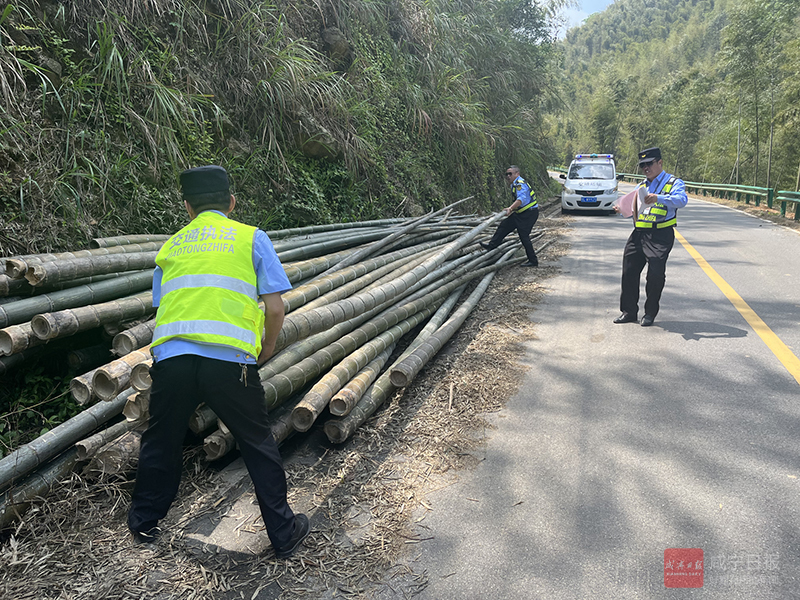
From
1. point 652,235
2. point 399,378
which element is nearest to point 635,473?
point 399,378

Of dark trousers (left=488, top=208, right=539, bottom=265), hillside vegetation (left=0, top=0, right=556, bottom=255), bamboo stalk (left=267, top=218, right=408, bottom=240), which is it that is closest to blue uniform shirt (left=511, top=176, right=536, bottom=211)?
dark trousers (left=488, top=208, right=539, bottom=265)

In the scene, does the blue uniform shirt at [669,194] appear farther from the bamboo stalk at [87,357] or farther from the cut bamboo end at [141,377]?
the bamboo stalk at [87,357]

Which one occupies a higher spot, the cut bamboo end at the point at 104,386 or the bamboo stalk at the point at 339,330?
the cut bamboo end at the point at 104,386

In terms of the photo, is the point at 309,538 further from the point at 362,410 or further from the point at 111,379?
the point at 111,379

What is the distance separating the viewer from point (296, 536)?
8.30 ft

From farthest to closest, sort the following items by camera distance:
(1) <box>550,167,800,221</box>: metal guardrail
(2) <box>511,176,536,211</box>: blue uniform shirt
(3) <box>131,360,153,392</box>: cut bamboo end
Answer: (1) <box>550,167,800,221</box>: metal guardrail
(2) <box>511,176,536,211</box>: blue uniform shirt
(3) <box>131,360,153,392</box>: cut bamboo end

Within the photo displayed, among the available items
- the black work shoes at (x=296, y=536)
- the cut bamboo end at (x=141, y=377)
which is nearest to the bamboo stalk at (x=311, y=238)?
the cut bamboo end at (x=141, y=377)

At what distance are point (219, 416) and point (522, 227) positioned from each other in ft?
23.5

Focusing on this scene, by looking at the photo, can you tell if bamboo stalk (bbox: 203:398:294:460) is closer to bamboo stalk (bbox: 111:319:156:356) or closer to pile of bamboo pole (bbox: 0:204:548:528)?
pile of bamboo pole (bbox: 0:204:548:528)

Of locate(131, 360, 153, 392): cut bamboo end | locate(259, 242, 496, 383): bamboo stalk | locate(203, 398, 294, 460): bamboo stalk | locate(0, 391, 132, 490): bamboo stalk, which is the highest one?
locate(131, 360, 153, 392): cut bamboo end

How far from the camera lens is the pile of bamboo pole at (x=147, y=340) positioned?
292 cm

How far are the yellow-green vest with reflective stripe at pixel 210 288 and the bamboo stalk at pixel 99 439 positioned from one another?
99 centimetres

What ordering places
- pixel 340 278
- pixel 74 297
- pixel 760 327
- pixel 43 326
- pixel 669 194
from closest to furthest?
1. pixel 43 326
2. pixel 74 297
3. pixel 340 278
4. pixel 760 327
5. pixel 669 194

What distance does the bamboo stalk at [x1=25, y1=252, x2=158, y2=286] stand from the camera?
3256mm
